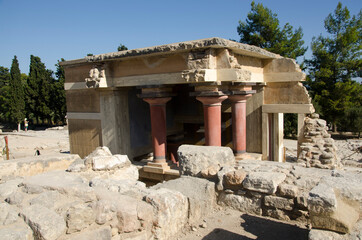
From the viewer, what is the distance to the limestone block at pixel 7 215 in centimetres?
261

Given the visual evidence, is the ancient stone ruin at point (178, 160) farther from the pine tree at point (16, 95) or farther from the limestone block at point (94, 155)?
the pine tree at point (16, 95)

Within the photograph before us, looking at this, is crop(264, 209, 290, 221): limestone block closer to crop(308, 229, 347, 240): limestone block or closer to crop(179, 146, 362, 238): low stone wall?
crop(179, 146, 362, 238): low stone wall

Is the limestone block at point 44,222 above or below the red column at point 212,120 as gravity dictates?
below

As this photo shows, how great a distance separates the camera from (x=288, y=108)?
9.35 meters

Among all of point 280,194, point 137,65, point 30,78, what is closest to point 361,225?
point 280,194

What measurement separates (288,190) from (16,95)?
33.9 m

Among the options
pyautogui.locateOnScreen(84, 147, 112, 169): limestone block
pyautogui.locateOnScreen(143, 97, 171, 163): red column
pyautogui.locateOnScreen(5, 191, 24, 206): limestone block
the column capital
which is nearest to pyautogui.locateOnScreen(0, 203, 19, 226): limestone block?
pyautogui.locateOnScreen(5, 191, 24, 206): limestone block

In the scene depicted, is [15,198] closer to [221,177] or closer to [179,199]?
[179,199]

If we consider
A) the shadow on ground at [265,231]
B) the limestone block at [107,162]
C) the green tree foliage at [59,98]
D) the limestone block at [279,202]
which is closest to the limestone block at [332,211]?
the shadow on ground at [265,231]

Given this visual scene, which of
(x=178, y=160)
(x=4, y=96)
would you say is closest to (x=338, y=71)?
(x=178, y=160)

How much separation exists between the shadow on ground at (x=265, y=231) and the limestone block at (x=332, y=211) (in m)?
0.80

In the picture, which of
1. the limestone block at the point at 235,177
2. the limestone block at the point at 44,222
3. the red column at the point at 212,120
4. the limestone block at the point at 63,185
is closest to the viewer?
the limestone block at the point at 44,222

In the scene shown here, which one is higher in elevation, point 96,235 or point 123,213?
point 123,213

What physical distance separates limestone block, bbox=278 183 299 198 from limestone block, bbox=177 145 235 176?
3.66ft
